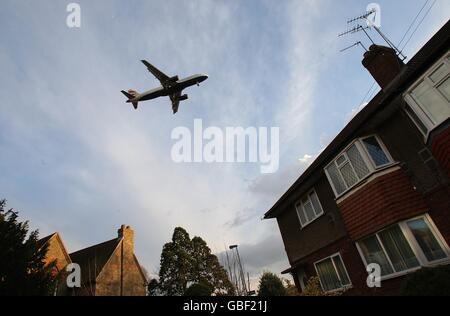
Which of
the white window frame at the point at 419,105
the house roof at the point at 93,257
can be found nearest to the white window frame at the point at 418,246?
the white window frame at the point at 419,105

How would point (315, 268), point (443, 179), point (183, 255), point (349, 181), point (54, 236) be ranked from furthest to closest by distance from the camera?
point (183, 255) → point (54, 236) → point (315, 268) → point (349, 181) → point (443, 179)

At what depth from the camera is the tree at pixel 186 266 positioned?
117 ft

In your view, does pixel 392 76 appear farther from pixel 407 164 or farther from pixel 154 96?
pixel 154 96

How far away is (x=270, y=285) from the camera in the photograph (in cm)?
1886

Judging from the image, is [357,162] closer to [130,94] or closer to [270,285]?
[270,285]

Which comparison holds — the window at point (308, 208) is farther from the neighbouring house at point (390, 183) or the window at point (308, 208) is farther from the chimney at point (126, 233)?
the chimney at point (126, 233)

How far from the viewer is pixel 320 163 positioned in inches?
559

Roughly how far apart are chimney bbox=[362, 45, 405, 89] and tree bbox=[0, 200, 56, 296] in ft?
54.4

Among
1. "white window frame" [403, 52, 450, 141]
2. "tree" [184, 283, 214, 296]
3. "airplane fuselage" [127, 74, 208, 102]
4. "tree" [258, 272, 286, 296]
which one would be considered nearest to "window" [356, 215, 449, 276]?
"white window frame" [403, 52, 450, 141]

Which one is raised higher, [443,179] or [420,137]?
[420,137]

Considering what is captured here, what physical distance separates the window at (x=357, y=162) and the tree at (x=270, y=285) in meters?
8.48

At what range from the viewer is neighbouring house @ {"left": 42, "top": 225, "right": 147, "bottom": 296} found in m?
30.5
